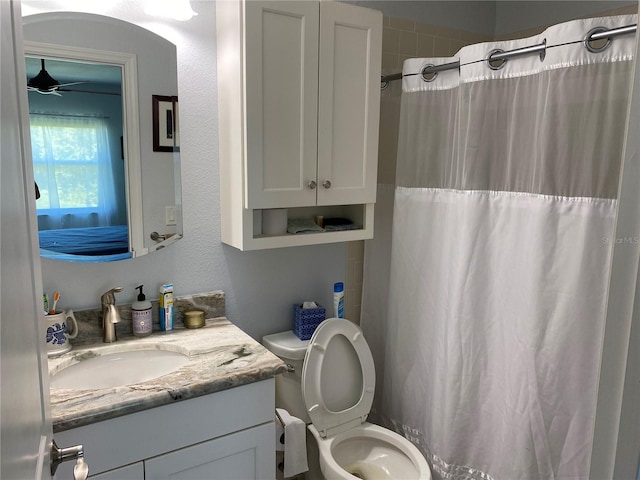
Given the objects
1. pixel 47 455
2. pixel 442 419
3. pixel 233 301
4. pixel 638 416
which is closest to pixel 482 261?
pixel 442 419

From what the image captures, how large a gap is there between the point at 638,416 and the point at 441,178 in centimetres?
148

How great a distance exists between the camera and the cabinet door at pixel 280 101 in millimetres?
1684

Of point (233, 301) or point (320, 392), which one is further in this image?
point (233, 301)

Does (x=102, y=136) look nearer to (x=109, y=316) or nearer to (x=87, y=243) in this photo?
(x=87, y=243)

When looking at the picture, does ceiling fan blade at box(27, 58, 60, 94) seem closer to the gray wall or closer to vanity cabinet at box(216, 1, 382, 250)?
the gray wall

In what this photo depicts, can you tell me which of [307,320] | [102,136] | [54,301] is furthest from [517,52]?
[54,301]

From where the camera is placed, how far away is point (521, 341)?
169 cm

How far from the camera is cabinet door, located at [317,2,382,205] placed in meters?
1.83

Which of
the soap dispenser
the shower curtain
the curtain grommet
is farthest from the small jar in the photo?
the curtain grommet

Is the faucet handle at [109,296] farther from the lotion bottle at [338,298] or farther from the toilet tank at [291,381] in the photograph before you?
the lotion bottle at [338,298]

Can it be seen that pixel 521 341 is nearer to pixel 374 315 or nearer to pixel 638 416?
pixel 374 315

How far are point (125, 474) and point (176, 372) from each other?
0.96 ft

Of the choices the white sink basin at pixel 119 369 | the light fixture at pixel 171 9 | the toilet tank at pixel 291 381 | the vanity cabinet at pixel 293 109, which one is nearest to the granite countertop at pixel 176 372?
the white sink basin at pixel 119 369

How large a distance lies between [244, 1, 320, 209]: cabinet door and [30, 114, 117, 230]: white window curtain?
479 millimetres
